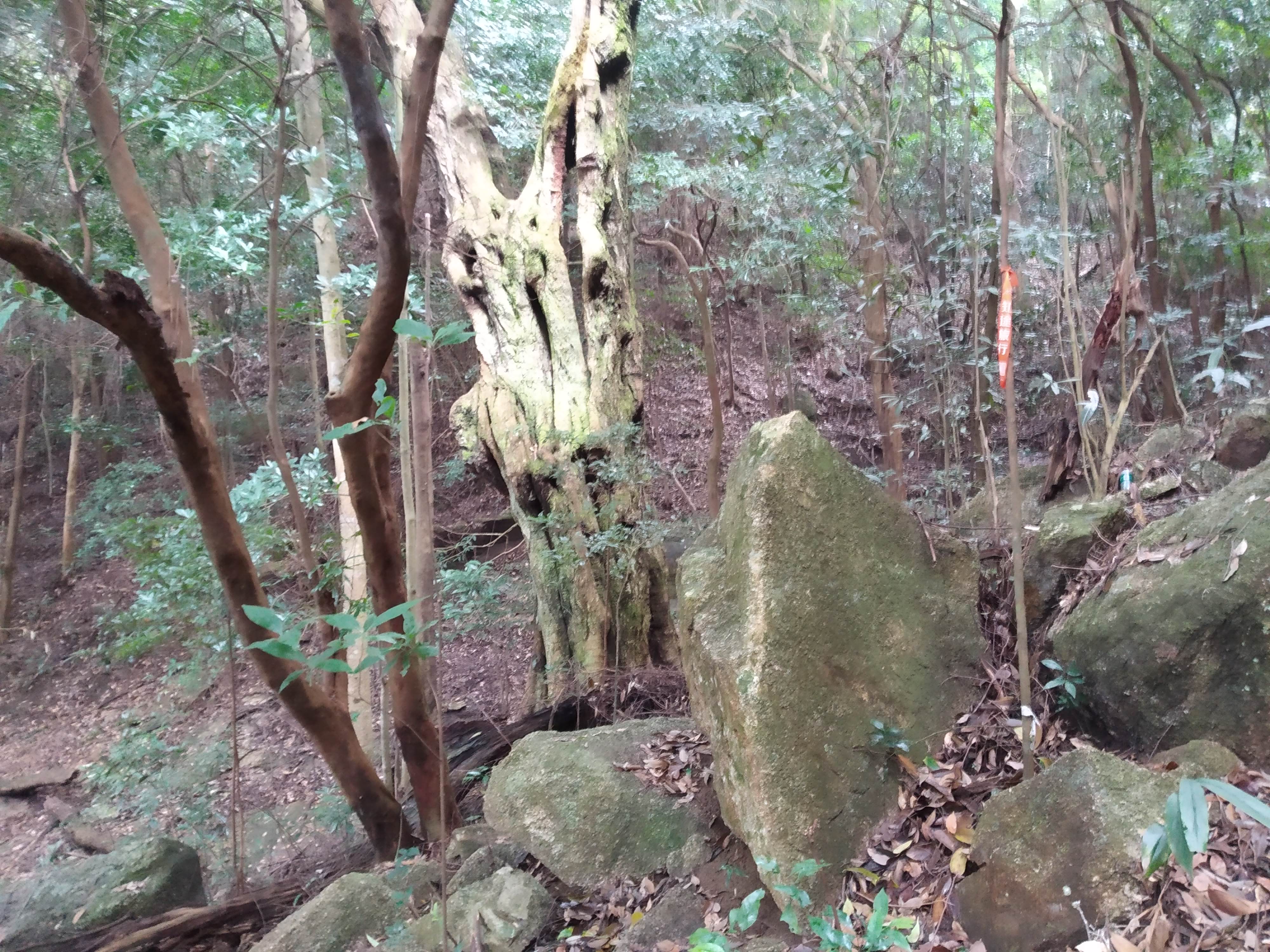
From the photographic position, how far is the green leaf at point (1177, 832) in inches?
47.3

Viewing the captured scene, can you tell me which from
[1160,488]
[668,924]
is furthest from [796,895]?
[1160,488]

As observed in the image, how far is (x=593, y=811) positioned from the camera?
12.8 ft

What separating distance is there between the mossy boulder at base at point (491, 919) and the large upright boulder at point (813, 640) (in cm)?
104

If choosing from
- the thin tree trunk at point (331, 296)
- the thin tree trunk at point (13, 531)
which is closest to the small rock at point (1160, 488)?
the thin tree trunk at point (331, 296)

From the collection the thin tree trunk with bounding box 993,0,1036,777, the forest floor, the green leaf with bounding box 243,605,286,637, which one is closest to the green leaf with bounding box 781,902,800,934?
the thin tree trunk with bounding box 993,0,1036,777

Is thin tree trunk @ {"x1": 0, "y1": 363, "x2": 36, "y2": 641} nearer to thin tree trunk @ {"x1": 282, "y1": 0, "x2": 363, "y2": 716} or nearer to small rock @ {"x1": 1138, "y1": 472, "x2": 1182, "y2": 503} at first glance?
thin tree trunk @ {"x1": 282, "y1": 0, "x2": 363, "y2": 716}

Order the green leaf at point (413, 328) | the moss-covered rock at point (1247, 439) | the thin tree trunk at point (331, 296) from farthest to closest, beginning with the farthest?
1. the thin tree trunk at point (331, 296)
2. the moss-covered rock at point (1247, 439)
3. the green leaf at point (413, 328)

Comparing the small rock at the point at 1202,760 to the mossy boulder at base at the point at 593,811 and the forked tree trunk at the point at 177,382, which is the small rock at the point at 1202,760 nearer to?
the mossy boulder at base at the point at 593,811

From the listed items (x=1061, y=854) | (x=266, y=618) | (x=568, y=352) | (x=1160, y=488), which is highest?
(x=568, y=352)

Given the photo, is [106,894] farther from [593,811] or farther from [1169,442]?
[1169,442]

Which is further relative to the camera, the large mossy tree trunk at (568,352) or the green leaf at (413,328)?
the large mossy tree trunk at (568,352)

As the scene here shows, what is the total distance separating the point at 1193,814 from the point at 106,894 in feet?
19.0

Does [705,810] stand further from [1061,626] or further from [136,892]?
[136,892]

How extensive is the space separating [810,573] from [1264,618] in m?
1.54
